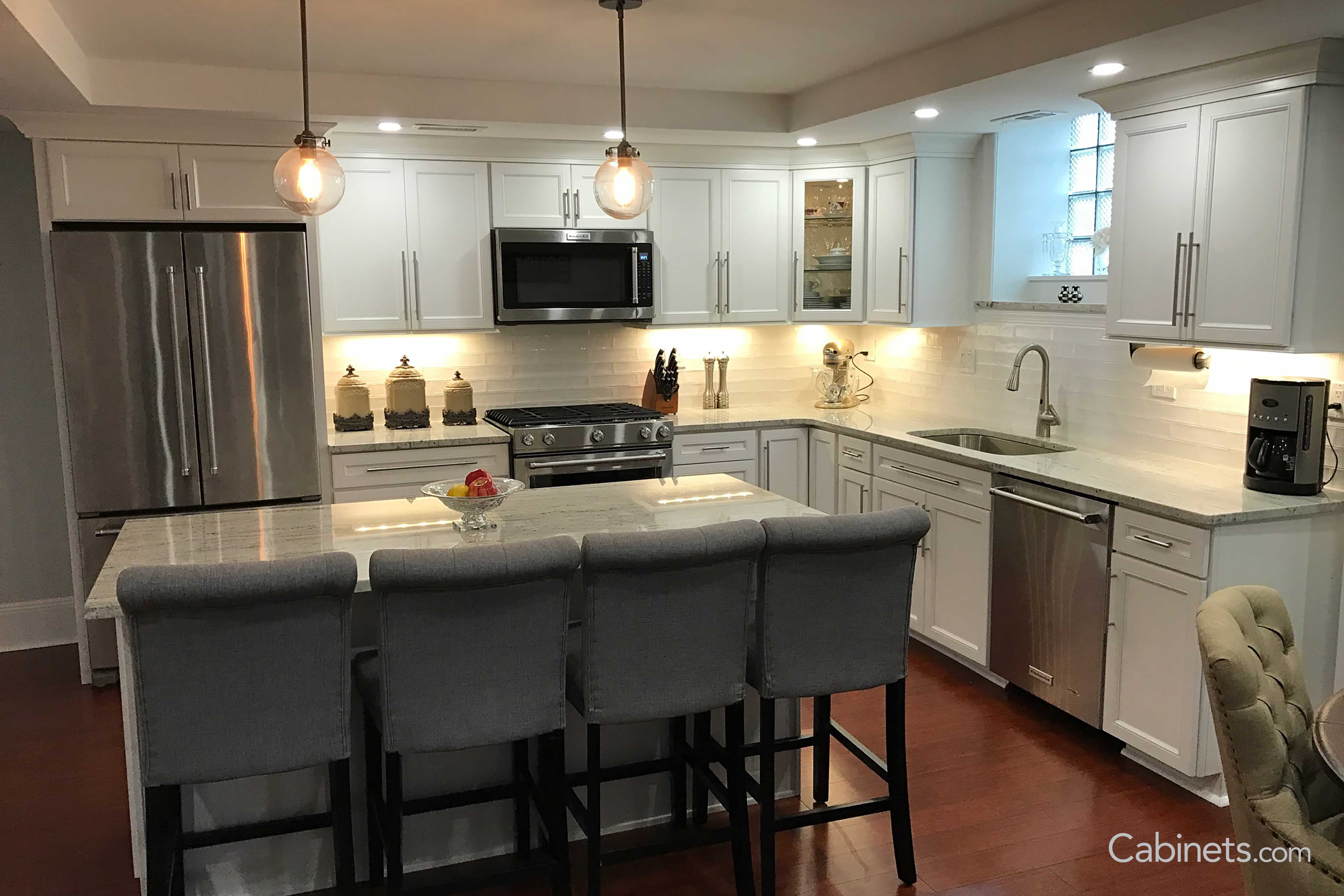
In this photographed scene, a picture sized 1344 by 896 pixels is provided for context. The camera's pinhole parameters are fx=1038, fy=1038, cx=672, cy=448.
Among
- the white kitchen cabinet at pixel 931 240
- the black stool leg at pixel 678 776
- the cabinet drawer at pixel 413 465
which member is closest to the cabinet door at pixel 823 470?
the white kitchen cabinet at pixel 931 240

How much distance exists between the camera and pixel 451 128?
4.82 m

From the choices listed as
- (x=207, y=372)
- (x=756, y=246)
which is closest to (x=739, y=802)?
(x=207, y=372)

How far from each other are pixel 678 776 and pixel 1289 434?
89.7 inches

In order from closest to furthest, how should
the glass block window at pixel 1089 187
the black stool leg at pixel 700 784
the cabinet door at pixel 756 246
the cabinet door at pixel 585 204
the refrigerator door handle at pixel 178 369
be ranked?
the black stool leg at pixel 700 784
the refrigerator door handle at pixel 178 369
the glass block window at pixel 1089 187
the cabinet door at pixel 585 204
the cabinet door at pixel 756 246

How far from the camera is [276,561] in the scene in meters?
2.25

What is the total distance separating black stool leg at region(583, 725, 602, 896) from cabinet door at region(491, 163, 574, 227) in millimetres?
3234

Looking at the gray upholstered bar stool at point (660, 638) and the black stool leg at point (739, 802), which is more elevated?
the gray upholstered bar stool at point (660, 638)

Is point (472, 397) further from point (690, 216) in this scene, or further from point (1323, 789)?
point (1323, 789)

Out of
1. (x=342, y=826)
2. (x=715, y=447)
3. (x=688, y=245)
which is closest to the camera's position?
(x=342, y=826)

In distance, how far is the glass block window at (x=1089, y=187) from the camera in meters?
4.77

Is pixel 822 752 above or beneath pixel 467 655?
beneath

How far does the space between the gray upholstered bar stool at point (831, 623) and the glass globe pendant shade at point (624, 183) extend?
1.10 meters

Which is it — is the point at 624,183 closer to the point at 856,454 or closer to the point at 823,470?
the point at 856,454

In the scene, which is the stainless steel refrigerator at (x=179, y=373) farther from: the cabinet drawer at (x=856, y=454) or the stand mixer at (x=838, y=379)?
the stand mixer at (x=838, y=379)
